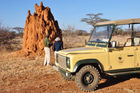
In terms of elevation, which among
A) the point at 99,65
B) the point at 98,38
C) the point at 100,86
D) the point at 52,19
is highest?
the point at 52,19

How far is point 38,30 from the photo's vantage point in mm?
13695

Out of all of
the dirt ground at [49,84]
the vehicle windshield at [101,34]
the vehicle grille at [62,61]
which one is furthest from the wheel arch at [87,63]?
the vehicle windshield at [101,34]

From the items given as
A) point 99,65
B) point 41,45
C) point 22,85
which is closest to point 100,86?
point 99,65

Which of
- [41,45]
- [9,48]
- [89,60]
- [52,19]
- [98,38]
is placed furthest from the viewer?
[9,48]

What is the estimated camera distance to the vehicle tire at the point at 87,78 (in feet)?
17.8

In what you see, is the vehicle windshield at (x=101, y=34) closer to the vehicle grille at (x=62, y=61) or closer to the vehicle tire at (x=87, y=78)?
the vehicle tire at (x=87, y=78)

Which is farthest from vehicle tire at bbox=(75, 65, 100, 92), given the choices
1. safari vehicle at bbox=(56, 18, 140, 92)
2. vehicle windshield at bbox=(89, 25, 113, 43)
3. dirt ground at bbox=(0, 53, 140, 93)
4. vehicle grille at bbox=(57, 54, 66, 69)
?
vehicle windshield at bbox=(89, 25, 113, 43)

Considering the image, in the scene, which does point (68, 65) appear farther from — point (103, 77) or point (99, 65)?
point (103, 77)

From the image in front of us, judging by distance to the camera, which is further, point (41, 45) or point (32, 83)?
point (41, 45)

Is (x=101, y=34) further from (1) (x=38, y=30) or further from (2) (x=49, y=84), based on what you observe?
(1) (x=38, y=30)

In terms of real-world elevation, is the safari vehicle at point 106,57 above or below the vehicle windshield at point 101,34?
A: below

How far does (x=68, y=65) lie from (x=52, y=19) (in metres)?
9.72

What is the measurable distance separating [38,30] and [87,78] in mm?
8929

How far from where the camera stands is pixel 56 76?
7617 mm
